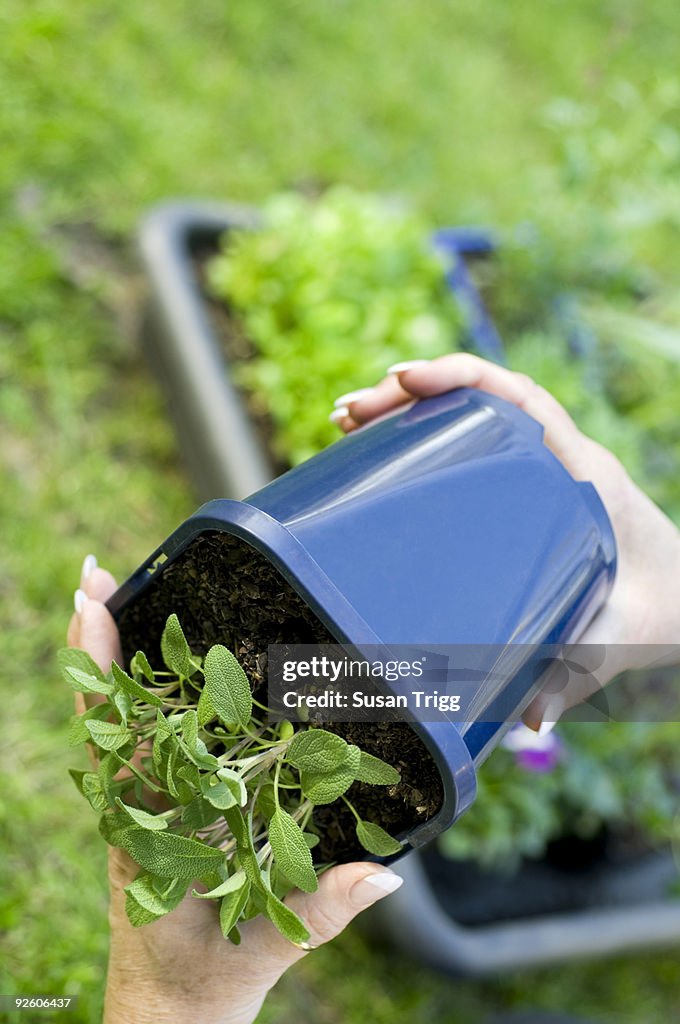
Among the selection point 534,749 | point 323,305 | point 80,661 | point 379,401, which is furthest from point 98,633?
point 323,305

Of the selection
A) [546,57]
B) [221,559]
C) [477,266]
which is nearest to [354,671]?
[221,559]

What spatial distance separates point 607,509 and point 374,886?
474 millimetres

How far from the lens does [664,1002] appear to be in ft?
5.08

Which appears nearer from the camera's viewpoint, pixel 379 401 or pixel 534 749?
pixel 379 401

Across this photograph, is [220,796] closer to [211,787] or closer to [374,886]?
[211,787]

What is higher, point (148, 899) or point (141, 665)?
point (141, 665)

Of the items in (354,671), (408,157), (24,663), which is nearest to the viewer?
(354,671)

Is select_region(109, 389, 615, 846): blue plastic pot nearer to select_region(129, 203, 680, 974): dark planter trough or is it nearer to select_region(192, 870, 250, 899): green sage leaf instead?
select_region(129, 203, 680, 974): dark planter trough

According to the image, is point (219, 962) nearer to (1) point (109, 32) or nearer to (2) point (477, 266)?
(2) point (477, 266)

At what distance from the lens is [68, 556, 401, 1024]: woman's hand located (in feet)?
2.05

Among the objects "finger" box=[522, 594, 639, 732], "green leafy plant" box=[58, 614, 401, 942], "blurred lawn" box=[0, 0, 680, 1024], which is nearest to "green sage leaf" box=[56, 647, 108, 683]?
Result: "green leafy plant" box=[58, 614, 401, 942]

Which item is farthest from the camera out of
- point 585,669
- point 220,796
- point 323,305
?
point 323,305

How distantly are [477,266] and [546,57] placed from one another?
1.25m

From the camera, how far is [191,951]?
0.66 metres
